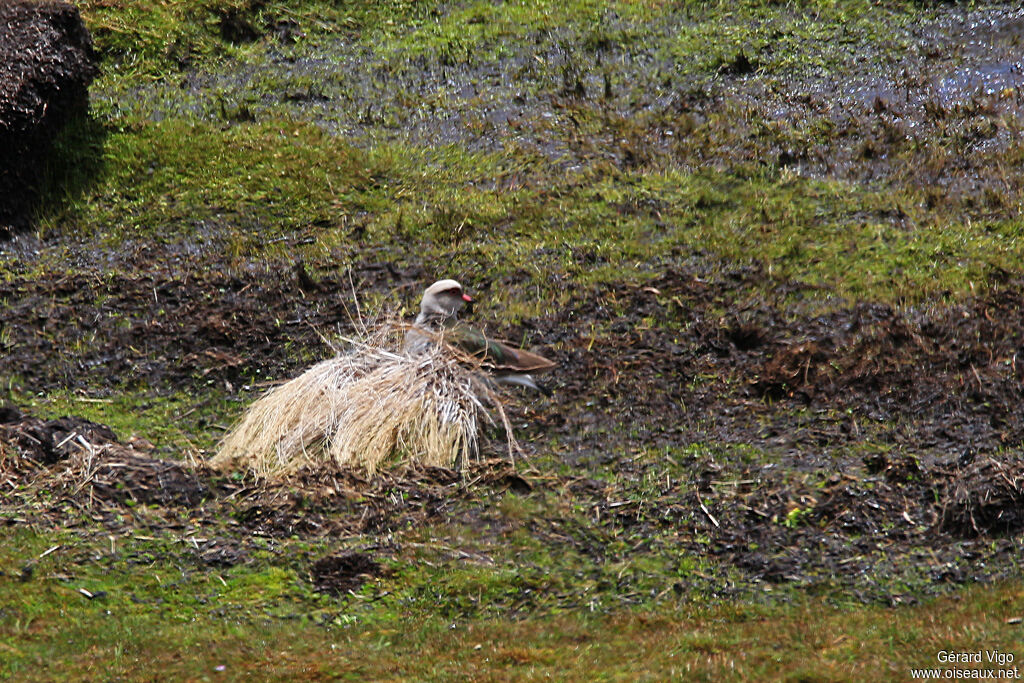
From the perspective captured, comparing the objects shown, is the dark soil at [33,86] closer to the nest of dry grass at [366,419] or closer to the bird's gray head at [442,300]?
the nest of dry grass at [366,419]

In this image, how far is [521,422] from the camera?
7.73 metres

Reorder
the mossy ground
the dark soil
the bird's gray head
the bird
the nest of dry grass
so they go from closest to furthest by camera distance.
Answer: the mossy ground < the nest of dry grass < the bird < the bird's gray head < the dark soil

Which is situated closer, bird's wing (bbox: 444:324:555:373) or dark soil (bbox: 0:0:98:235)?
bird's wing (bbox: 444:324:555:373)

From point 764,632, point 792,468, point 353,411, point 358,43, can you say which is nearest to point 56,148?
point 358,43

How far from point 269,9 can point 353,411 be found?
352 inches

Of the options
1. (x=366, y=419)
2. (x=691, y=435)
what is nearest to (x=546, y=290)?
(x=691, y=435)

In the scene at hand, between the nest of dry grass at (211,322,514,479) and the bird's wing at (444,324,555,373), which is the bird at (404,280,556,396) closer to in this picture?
the bird's wing at (444,324,555,373)

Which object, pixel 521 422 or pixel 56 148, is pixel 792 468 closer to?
pixel 521 422

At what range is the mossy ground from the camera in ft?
18.2

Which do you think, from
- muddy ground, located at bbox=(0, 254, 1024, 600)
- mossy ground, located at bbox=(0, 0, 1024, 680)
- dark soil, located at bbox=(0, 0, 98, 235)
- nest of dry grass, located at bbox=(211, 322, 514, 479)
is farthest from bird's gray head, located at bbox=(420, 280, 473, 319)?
→ dark soil, located at bbox=(0, 0, 98, 235)

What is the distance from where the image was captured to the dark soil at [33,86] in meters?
10.1

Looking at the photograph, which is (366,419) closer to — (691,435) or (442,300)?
(442,300)

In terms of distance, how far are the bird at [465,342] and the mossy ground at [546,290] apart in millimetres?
341

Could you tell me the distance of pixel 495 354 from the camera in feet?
26.6
